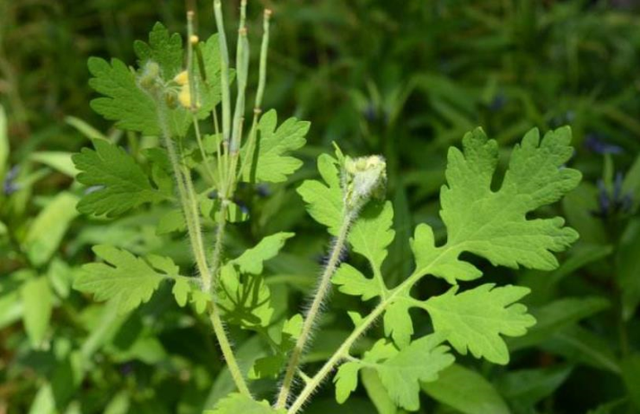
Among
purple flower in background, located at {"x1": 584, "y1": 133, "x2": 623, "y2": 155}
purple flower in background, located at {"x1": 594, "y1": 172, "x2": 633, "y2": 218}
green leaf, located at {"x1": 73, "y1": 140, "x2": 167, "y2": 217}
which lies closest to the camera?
green leaf, located at {"x1": 73, "y1": 140, "x2": 167, "y2": 217}

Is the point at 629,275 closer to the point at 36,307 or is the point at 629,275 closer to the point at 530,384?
the point at 530,384

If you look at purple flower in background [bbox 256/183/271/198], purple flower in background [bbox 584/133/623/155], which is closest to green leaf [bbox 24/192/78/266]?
purple flower in background [bbox 256/183/271/198]

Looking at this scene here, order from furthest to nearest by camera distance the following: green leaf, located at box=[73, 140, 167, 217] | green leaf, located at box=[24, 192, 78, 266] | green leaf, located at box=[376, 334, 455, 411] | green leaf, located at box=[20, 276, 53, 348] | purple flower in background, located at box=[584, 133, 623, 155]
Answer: purple flower in background, located at box=[584, 133, 623, 155], green leaf, located at box=[24, 192, 78, 266], green leaf, located at box=[20, 276, 53, 348], green leaf, located at box=[73, 140, 167, 217], green leaf, located at box=[376, 334, 455, 411]

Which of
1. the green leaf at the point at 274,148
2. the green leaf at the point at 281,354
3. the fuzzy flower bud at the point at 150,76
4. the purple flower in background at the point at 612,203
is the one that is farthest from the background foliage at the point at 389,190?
the fuzzy flower bud at the point at 150,76

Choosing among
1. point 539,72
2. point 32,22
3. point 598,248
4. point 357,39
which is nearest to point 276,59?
point 357,39

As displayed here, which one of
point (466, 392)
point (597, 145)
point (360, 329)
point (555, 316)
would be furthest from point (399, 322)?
point (597, 145)

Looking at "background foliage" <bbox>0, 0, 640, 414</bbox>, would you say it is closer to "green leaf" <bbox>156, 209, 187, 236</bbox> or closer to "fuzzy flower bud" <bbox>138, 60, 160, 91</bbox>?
"green leaf" <bbox>156, 209, 187, 236</bbox>

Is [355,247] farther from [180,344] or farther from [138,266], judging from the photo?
[180,344]
